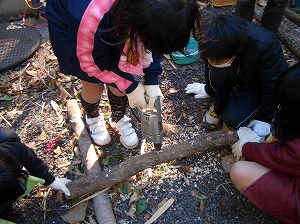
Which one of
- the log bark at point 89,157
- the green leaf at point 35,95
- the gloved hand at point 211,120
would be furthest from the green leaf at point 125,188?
the green leaf at point 35,95

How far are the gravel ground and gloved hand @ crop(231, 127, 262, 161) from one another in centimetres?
11

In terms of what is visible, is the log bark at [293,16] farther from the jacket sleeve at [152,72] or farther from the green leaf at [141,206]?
the green leaf at [141,206]

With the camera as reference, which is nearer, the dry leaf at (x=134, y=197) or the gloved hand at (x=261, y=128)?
the dry leaf at (x=134, y=197)

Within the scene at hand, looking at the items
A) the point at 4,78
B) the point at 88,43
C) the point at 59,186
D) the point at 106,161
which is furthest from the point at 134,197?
the point at 4,78

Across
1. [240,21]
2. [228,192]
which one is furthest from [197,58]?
[228,192]

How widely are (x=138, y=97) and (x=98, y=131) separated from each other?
0.61 meters

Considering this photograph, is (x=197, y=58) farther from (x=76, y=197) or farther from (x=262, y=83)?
(x=76, y=197)

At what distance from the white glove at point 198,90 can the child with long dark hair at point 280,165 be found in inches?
30.9

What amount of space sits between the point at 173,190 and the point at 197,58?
1468 mm

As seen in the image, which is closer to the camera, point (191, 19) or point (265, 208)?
point (191, 19)

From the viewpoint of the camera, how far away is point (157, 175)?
2025 mm

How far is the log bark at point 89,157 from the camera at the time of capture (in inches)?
70.8

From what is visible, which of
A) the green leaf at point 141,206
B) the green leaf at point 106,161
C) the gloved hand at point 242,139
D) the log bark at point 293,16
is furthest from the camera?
the log bark at point 293,16

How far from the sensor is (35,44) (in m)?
3.22
